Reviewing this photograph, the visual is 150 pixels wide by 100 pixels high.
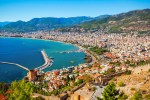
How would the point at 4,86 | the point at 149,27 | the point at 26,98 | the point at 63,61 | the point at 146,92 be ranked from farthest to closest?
the point at 149,27
the point at 63,61
the point at 4,86
the point at 26,98
the point at 146,92

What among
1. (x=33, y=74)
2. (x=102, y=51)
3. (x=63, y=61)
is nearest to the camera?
(x=33, y=74)

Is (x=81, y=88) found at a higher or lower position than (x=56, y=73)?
higher

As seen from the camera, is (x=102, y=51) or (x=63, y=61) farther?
(x=102, y=51)

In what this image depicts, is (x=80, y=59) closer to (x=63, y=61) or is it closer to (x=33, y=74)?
(x=63, y=61)

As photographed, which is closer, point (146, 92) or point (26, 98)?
point (146, 92)

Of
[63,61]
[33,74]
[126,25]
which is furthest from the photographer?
[126,25]

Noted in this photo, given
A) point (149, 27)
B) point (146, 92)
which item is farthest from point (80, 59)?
point (149, 27)

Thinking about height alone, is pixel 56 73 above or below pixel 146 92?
below

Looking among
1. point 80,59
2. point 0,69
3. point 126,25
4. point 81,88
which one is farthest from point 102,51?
point 126,25

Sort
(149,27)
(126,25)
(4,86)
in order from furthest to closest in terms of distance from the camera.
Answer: (126,25), (149,27), (4,86)

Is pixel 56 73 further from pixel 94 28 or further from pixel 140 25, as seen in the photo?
pixel 94 28
